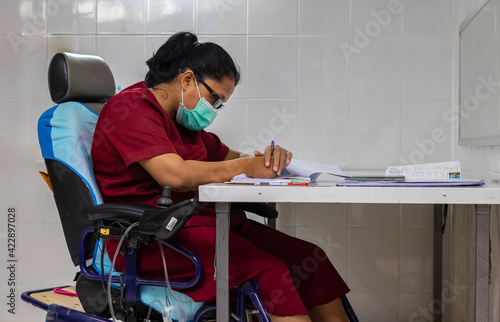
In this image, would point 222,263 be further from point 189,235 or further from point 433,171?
point 433,171

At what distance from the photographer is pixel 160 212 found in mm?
1269

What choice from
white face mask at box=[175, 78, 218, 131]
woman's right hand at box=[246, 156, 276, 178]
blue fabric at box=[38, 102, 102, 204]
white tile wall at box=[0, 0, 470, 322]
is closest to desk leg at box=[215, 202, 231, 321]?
woman's right hand at box=[246, 156, 276, 178]

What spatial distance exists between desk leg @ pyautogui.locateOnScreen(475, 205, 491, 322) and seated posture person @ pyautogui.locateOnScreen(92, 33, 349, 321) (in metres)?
0.41

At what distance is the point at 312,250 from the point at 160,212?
620 millimetres

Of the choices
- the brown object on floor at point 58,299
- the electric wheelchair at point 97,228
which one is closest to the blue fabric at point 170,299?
the electric wheelchair at point 97,228

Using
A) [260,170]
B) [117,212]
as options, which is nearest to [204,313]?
[117,212]

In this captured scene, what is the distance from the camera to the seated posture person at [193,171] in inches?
53.7

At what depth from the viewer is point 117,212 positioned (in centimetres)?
136

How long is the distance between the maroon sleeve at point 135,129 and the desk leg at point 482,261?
82 cm

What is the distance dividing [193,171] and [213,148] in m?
0.64

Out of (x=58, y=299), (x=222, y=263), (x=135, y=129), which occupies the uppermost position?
(x=135, y=129)

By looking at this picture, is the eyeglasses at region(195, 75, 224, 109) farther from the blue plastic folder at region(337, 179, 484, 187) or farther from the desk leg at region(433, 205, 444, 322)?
the desk leg at region(433, 205, 444, 322)

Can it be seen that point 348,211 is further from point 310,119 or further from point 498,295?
point 498,295

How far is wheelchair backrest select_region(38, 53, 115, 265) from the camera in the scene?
152 cm
